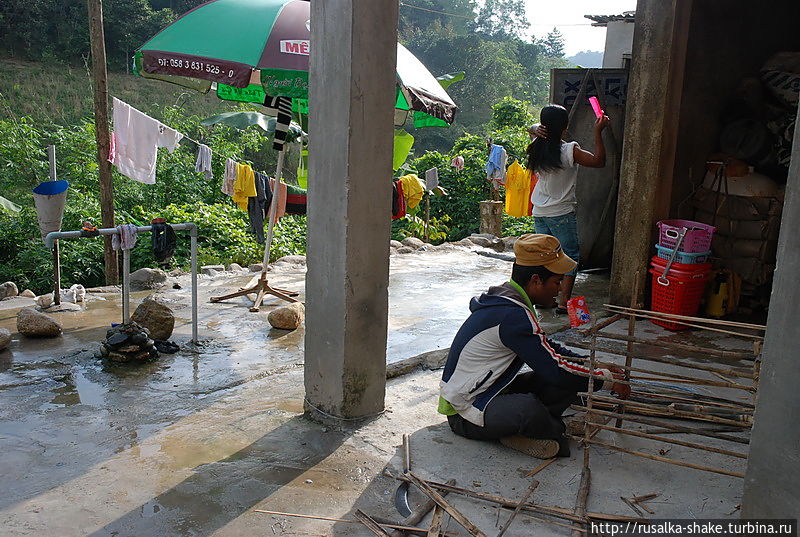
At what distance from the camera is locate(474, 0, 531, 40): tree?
45.0 metres

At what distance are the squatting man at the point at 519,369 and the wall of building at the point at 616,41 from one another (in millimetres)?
13114

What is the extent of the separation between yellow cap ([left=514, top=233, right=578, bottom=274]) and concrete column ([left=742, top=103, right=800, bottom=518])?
1108mm

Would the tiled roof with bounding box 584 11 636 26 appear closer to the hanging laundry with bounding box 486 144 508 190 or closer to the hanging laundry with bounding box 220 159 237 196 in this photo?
the hanging laundry with bounding box 486 144 508 190

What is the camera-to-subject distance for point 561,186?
5.59 m

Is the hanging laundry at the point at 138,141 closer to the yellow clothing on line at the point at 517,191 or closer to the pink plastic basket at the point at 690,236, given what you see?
the yellow clothing on line at the point at 517,191

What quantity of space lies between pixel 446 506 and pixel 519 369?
820 millimetres

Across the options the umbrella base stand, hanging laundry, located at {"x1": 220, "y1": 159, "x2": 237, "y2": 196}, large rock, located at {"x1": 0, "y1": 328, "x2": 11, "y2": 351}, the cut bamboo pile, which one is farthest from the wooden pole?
the cut bamboo pile

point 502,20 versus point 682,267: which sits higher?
point 502,20

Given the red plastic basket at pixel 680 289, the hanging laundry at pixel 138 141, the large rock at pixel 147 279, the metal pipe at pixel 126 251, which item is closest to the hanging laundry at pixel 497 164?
the red plastic basket at pixel 680 289

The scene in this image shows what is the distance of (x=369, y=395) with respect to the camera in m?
3.66

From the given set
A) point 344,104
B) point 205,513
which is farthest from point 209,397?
point 344,104

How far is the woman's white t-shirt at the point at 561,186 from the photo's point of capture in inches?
217

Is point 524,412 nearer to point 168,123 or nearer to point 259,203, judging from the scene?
point 259,203

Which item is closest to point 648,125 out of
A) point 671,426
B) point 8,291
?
point 671,426
